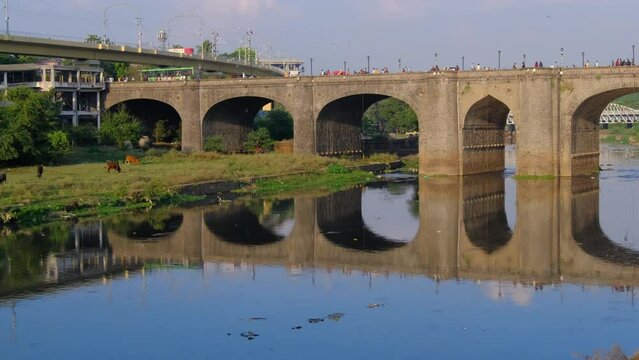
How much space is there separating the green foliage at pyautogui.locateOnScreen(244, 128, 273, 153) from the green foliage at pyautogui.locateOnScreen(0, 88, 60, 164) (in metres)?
19.0

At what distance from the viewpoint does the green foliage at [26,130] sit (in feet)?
177

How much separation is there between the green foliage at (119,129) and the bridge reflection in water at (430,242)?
2666 centimetres

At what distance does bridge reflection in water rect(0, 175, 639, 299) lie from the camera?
30891mm

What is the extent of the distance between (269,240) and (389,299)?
11.5 m

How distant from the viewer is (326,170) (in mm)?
63219

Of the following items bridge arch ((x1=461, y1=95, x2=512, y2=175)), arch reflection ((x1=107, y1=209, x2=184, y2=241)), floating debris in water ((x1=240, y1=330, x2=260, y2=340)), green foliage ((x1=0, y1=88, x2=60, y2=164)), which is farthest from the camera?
bridge arch ((x1=461, y1=95, x2=512, y2=175))

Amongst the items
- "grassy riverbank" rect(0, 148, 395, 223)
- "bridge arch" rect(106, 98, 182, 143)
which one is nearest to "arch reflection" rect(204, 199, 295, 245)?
"grassy riverbank" rect(0, 148, 395, 223)

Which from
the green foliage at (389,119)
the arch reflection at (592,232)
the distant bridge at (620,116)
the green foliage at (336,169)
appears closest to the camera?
the arch reflection at (592,232)

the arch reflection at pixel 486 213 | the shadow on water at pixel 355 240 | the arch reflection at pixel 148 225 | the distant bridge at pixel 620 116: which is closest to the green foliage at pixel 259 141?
the arch reflection at pixel 486 213

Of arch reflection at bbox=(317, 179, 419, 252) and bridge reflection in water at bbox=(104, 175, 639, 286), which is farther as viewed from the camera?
arch reflection at bbox=(317, 179, 419, 252)

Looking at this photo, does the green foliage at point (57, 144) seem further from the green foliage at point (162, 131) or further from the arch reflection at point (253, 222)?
the green foliage at point (162, 131)

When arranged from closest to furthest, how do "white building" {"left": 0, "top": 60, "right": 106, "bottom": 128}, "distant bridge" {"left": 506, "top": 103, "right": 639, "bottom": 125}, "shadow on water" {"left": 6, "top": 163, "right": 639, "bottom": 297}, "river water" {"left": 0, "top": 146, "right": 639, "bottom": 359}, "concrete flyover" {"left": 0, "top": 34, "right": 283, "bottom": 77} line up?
"river water" {"left": 0, "top": 146, "right": 639, "bottom": 359} < "shadow on water" {"left": 6, "top": 163, "right": 639, "bottom": 297} < "concrete flyover" {"left": 0, "top": 34, "right": 283, "bottom": 77} < "white building" {"left": 0, "top": 60, "right": 106, "bottom": 128} < "distant bridge" {"left": 506, "top": 103, "right": 639, "bottom": 125}

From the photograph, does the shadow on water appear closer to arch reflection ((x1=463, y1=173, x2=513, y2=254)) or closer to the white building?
arch reflection ((x1=463, y1=173, x2=513, y2=254))

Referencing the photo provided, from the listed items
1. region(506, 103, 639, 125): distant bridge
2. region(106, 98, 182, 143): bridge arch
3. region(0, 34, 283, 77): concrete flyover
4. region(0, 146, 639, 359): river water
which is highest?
region(0, 34, 283, 77): concrete flyover
